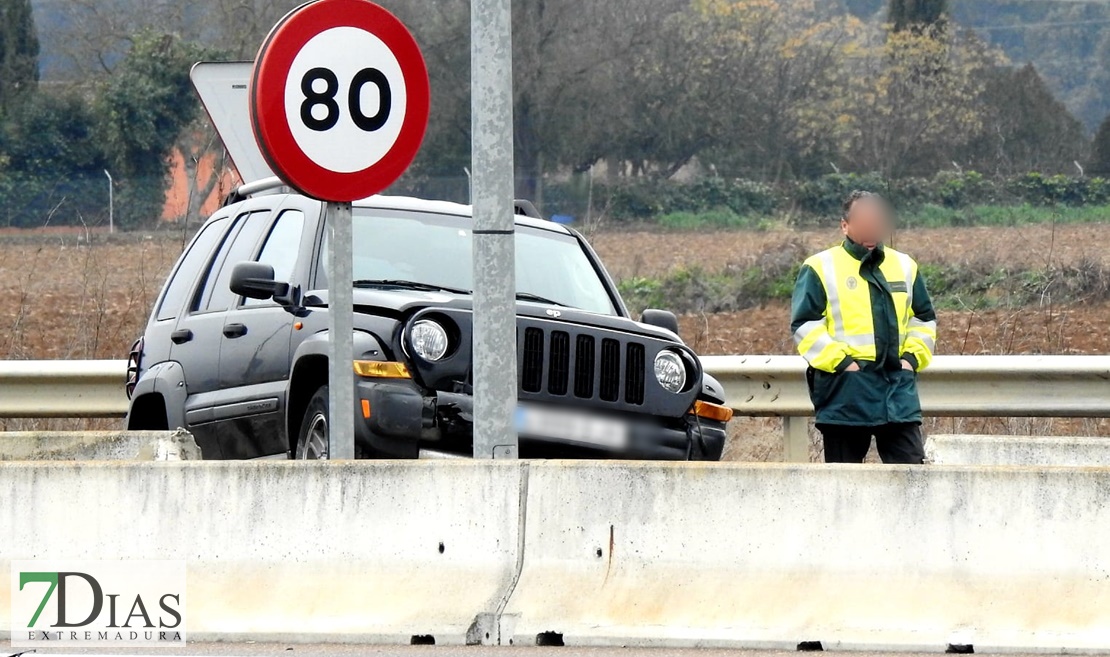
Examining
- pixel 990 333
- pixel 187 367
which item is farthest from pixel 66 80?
pixel 187 367

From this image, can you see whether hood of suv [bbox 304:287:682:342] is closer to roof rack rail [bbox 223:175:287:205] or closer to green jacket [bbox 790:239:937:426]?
green jacket [bbox 790:239:937:426]

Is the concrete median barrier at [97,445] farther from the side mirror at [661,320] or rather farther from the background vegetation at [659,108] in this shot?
the background vegetation at [659,108]

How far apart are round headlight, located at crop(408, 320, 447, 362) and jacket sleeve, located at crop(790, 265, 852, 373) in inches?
62.3

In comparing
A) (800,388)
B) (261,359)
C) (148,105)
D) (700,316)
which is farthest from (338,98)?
(148,105)

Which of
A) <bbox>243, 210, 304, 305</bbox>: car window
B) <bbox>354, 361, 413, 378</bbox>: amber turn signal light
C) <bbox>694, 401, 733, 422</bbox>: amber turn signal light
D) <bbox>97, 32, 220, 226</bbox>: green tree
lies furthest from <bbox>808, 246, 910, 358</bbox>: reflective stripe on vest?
<bbox>97, 32, 220, 226</bbox>: green tree

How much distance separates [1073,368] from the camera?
10.0 metres

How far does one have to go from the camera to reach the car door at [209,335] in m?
8.70

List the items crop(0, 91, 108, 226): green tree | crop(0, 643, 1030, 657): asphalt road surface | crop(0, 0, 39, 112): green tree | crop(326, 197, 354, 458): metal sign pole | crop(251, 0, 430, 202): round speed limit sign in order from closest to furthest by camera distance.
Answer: crop(0, 643, 1030, 657): asphalt road surface < crop(251, 0, 430, 202): round speed limit sign < crop(326, 197, 354, 458): metal sign pole < crop(0, 91, 108, 226): green tree < crop(0, 0, 39, 112): green tree

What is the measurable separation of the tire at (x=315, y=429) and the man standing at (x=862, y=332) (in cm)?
217

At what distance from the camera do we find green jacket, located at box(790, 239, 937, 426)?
7754 mm

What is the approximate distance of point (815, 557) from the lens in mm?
5633

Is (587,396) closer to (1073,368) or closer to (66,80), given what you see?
(1073,368)

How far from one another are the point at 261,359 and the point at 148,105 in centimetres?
4861

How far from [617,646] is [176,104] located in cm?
5183
